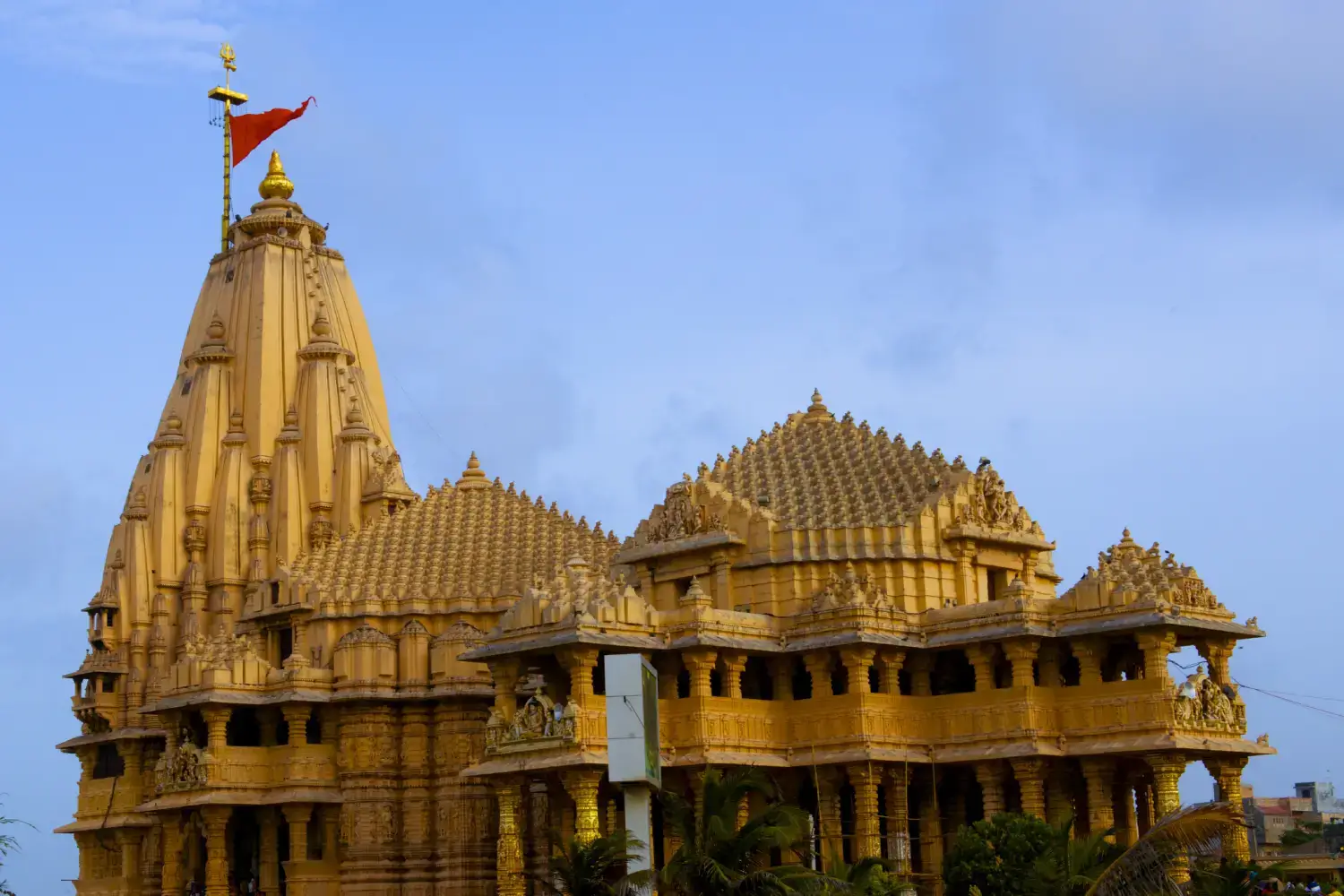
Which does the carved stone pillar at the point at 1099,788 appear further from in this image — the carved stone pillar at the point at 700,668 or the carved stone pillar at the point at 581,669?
the carved stone pillar at the point at 581,669

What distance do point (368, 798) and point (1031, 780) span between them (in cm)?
1834

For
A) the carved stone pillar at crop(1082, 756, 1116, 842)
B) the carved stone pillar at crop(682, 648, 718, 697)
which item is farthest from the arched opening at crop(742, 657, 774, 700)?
the carved stone pillar at crop(1082, 756, 1116, 842)

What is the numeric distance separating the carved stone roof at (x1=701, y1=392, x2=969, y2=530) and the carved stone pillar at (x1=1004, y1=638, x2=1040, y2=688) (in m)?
4.62

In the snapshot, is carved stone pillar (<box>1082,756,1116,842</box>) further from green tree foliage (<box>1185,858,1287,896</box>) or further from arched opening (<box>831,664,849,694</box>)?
green tree foliage (<box>1185,858,1287,896</box>)

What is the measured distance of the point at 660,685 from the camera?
45.4 meters

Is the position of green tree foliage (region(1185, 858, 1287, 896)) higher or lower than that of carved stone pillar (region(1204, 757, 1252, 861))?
lower

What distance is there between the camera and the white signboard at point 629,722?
31156 millimetres

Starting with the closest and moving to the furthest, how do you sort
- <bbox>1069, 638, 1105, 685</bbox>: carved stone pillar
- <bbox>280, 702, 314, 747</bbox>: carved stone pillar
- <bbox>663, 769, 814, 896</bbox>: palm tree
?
<bbox>663, 769, 814, 896</bbox>: palm tree → <bbox>1069, 638, 1105, 685</bbox>: carved stone pillar → <bbox>280, 702, 314, 747</bbox>: carved stone pillar

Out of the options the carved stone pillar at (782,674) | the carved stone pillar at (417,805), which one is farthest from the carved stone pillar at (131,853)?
the carved stone pillar at (782,674)

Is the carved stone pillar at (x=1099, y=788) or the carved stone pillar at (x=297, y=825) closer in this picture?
the carved stone pillar at (x=1099, y=788)

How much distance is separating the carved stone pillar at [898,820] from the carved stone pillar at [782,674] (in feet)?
9.51

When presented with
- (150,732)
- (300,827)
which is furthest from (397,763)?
(150,732)

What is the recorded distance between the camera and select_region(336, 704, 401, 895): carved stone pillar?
2094 inches

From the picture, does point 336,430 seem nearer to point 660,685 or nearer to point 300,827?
point 300,827
